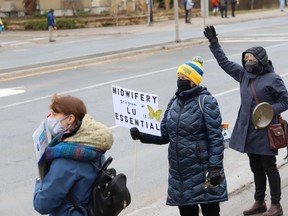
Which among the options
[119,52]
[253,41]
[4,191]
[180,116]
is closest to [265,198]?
[180,116]

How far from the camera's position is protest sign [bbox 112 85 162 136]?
5.08 m

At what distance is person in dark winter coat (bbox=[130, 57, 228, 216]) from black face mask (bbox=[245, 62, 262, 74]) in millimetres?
901

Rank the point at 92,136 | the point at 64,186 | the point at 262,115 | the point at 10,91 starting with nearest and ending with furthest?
the point at 64,186
the point at 92,136
the point at 262,115
the point at 10,91

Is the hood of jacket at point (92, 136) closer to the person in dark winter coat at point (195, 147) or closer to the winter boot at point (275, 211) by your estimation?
the person in dark winter coat at point (195, 147)

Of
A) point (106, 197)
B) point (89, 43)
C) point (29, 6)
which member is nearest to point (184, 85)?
point (106, 197)

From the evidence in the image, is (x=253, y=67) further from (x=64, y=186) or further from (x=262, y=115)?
(x=64, y=186)

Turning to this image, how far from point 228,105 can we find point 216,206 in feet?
23.3

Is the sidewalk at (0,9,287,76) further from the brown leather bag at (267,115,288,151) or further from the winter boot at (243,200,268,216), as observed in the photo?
the brown leather bag at (267,115,288,151)

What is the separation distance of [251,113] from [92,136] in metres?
2.37

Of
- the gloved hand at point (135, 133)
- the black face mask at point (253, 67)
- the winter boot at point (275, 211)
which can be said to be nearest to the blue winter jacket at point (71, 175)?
the gloved hand at point (135, 133)

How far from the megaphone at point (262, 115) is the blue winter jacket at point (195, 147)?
2.28 feet

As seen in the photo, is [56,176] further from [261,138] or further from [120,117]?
[261,138]

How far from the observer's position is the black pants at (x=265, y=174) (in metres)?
5.58

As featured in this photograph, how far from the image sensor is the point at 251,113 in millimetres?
5551
